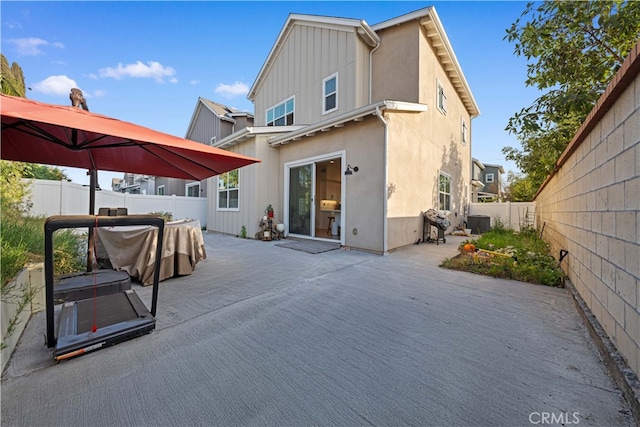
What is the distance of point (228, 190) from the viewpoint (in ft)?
31.1

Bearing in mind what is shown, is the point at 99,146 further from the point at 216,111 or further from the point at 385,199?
the point at 216,111

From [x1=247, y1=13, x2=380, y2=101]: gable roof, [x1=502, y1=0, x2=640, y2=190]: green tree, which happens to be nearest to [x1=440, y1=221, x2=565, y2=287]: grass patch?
[x1=502, y1=0, x2=640, y2=190]: green tree

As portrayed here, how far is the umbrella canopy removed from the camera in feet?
5.49

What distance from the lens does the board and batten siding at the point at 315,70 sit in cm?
809

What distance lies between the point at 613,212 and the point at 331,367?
99.8 inches

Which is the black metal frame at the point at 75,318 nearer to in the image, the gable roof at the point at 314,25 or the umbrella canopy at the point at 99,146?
the umbrella canopy at the point at 99,146

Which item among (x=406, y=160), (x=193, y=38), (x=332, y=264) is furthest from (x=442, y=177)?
(x=193, y=38)

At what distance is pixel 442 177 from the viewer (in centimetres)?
930

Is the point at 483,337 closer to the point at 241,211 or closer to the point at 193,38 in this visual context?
the point at 241,211

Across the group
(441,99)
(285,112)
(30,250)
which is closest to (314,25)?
(285,112)

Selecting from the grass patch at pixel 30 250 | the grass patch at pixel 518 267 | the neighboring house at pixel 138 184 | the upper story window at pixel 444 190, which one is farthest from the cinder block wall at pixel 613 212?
the neighboring house at pixel 138 184

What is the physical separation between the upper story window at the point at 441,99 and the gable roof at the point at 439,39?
98cm

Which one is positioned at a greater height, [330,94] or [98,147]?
[330,94]

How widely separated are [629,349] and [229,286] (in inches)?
151
